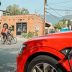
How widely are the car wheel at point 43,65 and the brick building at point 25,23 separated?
5313 cm

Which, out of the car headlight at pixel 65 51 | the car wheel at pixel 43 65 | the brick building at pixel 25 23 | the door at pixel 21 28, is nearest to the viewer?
the car headlight at pixel 65 51

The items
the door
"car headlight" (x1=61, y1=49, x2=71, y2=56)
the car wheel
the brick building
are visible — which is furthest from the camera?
the door

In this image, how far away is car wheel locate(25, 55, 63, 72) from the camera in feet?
21.5

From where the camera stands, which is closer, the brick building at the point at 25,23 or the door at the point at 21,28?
the brick building at the point at 25,23

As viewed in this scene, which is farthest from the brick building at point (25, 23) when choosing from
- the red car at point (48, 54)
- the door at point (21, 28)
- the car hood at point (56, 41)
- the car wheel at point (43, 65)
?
the car hood at point (56, 41)

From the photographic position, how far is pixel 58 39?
6430mm

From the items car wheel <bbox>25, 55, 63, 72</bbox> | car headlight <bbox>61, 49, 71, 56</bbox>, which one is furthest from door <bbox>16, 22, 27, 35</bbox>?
car headlight <bbox>61, 49, 71, 56</bbox>

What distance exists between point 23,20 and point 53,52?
54.6 meters

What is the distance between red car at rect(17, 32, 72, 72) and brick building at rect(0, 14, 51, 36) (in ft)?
174

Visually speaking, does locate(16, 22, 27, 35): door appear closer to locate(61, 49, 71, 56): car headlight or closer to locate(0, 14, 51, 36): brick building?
locate(0, 14, 51, 36): brick building

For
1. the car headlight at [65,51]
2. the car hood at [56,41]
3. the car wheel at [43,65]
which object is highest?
the car hood at [56,41]

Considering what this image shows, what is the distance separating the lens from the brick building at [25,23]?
198ft

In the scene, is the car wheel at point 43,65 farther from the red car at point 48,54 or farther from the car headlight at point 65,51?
the car headlight at point 65,51

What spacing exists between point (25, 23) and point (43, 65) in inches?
2154
